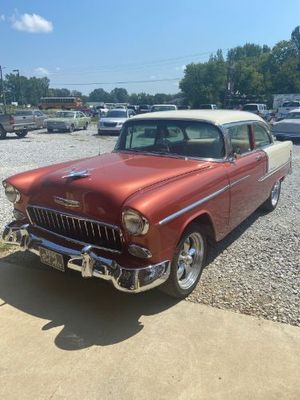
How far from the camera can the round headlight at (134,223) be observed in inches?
125

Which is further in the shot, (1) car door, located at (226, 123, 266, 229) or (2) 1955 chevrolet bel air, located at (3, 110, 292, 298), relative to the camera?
(1) car door, located at (226, 123, 266, 229)

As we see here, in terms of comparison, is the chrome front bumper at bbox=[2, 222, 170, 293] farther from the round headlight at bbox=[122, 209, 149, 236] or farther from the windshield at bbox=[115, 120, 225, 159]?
the windshield at bbox=[115, 120, 225, 159]

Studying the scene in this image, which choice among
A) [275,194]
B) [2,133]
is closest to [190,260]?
[275,194]

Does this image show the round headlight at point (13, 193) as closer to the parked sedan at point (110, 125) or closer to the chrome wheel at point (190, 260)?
the chrome wheel at point (190, 260)

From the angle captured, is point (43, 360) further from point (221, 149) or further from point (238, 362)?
point (221, 149)

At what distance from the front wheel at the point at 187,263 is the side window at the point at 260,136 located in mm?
2233

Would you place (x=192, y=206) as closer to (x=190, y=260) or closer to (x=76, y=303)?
(x=190, y=260)

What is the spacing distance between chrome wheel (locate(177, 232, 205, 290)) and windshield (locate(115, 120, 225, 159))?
105 centimetres

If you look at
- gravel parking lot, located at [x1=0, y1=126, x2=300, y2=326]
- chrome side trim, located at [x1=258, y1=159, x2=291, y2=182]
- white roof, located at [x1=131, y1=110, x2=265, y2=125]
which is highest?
white roof, located at [x1=131, y1=110, x2=265, y2=125]

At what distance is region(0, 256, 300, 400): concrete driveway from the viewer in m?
2.71

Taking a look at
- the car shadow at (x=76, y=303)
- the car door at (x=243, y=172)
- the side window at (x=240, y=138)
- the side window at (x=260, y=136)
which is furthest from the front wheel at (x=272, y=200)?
the car shadow at (x=76, y=303)

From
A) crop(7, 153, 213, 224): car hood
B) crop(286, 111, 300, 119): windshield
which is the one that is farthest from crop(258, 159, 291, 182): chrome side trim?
crop(286, 111, 300, 119): windshield

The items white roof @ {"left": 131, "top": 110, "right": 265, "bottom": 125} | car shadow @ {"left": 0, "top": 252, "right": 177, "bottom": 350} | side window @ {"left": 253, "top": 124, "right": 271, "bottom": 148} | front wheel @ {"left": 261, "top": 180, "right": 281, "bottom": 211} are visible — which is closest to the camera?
car shadow @ {"left": 0, "top": 252, "right": 177, "bottom": 350}

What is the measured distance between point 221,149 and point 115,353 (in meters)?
2.54
